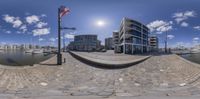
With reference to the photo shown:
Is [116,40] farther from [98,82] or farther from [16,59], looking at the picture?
[16,59]

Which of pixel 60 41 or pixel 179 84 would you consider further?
pixel 60 41

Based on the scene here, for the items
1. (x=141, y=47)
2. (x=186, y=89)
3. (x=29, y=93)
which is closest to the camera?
(x=29, y=93)

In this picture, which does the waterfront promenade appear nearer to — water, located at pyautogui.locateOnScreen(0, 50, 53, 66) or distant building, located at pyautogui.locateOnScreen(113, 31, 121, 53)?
distant building, located at pyautogui.locateOnScreen(113, 31, 121, 53)

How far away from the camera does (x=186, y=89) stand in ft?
27.9

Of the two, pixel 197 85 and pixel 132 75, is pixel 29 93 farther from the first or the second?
pixel 197 85

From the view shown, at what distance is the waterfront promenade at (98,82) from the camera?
7961mm

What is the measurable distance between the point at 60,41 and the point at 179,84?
21.4ft

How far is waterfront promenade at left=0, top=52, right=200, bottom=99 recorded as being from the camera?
7961 millimetres

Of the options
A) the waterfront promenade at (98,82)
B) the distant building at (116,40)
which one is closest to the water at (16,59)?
the distant building at (116,40)

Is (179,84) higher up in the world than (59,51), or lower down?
lower down

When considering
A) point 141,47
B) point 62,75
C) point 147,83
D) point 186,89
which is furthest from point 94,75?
point 141,47

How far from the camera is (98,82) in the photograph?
32.3 feet

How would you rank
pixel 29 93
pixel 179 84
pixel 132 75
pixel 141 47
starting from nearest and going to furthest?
pixel 29 93, pixel 179 84, pixel 132 75, pixel 141 47

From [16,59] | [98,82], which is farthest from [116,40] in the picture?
[16,59]
